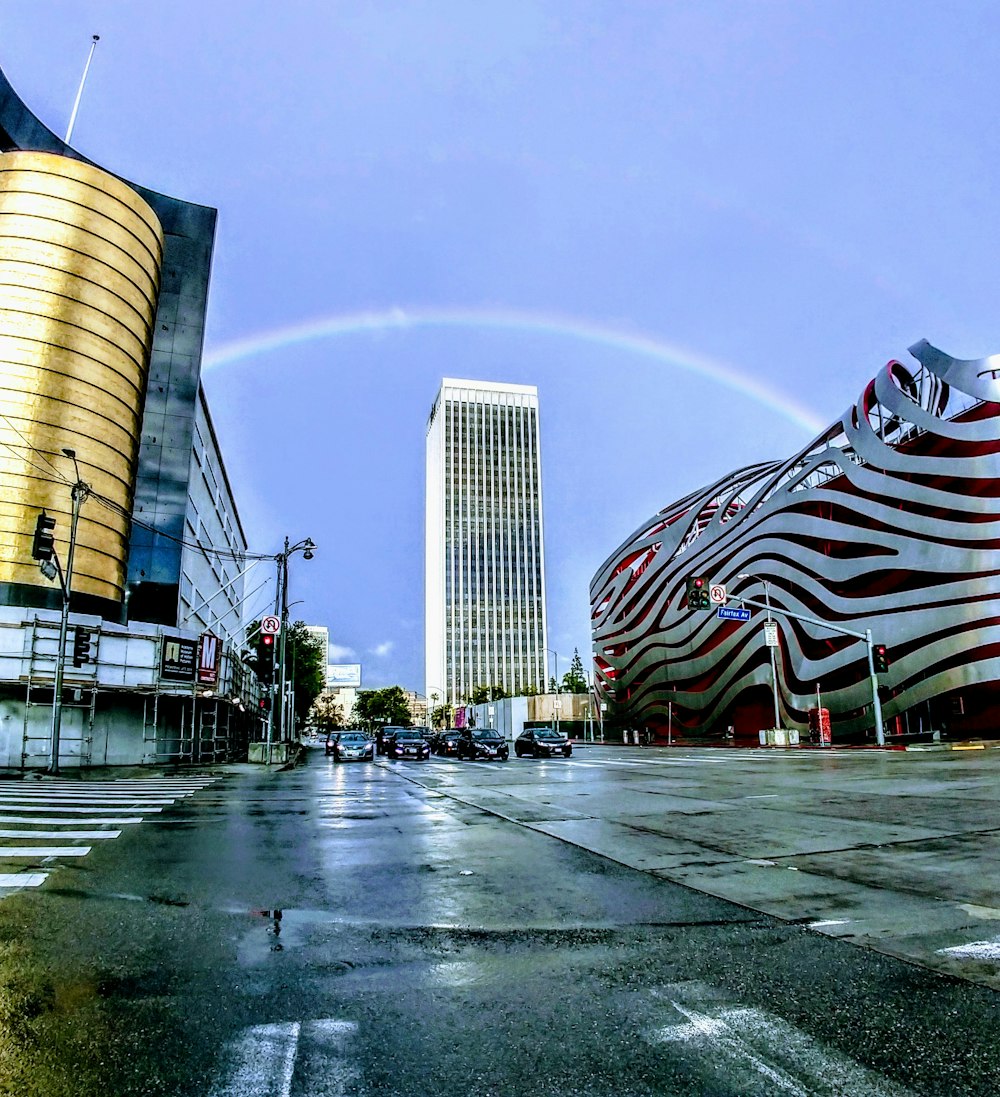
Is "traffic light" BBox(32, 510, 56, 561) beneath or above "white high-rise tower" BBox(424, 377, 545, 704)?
beneath

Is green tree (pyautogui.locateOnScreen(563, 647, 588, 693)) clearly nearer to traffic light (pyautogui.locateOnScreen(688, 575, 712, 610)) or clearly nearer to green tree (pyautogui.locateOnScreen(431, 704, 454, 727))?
green tree (pyautogui.locateOnScreen(431, 704, 454, 727))

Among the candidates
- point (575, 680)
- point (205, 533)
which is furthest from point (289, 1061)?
point (575, 680)

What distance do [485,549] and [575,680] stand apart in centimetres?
4404

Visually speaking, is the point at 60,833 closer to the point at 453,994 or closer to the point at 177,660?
the point at 453,994

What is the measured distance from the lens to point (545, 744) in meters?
42.9

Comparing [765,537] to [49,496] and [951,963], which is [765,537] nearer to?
[49,496]

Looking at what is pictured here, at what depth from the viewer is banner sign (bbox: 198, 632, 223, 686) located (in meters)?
33.9

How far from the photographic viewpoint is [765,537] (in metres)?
60.3

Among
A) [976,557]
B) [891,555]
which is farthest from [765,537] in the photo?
[976,557]

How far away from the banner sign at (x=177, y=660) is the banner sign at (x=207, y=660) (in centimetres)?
47

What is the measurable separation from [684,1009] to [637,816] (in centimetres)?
880

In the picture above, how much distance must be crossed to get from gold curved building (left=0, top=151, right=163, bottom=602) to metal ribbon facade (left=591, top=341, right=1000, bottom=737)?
112ft

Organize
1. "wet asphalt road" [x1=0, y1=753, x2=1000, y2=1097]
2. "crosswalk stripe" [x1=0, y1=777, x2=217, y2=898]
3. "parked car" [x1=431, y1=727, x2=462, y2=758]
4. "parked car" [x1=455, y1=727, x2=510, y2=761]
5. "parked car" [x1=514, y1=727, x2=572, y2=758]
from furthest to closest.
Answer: "parked car" [x1=431, y1=727, x2=462, y2=758] < "parked car" [x1=514, y1=727, x2=572, y2=758] < "parked car" [x1=455, y1=727, x2=510, y2=761] < "crosswalk stripe" [x1=0, y1=777, x2=217, y2=898] < "wet asphalt road" [x1=0, y1=753, x2=1000, y2=1097]

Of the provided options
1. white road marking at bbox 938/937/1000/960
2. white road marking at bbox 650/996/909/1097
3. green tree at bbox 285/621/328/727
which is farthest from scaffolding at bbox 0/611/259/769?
white road marking at bbox 938/937/1000/960
